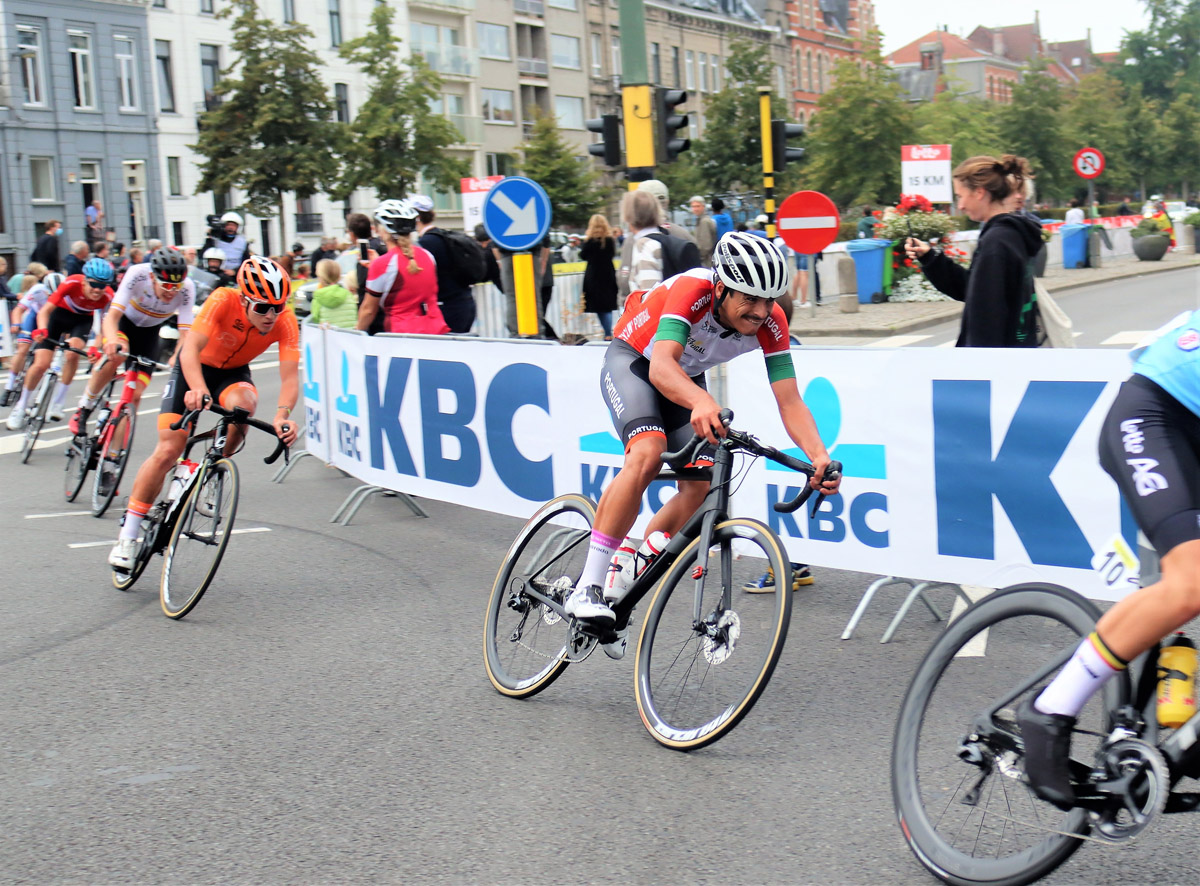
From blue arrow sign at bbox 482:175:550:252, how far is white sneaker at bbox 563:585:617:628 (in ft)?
24.9

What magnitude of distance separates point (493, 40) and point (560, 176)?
1846 cm

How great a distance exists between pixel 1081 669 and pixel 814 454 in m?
1.58

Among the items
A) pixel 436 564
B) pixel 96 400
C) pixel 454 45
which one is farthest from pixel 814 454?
pixel 454 45

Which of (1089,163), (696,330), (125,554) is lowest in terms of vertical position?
(125,554)

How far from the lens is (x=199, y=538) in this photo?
697cm

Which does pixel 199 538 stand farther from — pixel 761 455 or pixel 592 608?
pixel 761 455

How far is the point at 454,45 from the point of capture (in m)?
68.8

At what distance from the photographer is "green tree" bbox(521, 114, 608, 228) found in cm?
5672

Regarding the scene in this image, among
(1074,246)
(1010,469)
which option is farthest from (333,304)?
(1074,246)

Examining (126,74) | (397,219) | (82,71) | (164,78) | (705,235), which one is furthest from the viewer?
(164,78)

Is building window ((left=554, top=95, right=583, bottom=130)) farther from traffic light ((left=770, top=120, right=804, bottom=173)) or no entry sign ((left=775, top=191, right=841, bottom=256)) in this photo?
no entry sign ((left=775, top=191, right=841, bottom=256))

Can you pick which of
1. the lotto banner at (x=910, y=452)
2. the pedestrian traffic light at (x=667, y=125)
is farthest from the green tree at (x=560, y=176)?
the lotto banner at (x=910, y=452)

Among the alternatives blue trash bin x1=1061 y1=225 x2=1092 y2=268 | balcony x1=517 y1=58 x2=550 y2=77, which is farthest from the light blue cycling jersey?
balcony x1=517 y1=58 x2=550 y2=77

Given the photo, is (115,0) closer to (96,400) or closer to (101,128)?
(101,128)
